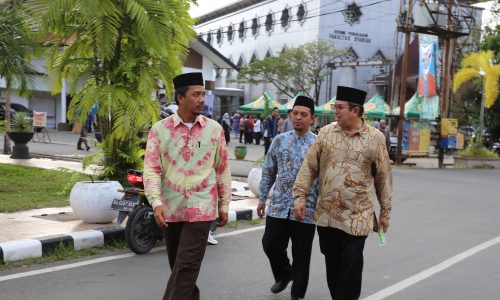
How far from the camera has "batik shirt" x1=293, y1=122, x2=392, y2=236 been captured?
14.2 feet

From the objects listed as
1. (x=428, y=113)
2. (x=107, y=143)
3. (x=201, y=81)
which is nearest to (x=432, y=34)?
(x=428, y=113)

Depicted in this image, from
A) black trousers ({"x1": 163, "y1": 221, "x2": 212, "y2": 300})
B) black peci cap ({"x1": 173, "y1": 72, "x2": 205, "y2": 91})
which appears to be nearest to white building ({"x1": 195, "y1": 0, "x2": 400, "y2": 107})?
black peci cap ({"x1": 173, "y1": 72, "x2": 205, "y2": 91})

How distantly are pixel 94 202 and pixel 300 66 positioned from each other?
1632 inches

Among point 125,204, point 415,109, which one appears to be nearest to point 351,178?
point 125,204

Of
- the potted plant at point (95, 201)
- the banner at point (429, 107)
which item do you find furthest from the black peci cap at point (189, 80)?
the banner at point (429, 107)

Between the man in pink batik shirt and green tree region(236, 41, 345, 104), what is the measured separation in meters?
43.1

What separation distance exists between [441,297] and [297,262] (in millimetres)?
1455

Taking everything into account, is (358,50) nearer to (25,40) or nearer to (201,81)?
(25,40)

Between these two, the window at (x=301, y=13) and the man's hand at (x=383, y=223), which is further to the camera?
the window at (x=301, y=13)

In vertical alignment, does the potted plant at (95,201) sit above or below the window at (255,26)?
below

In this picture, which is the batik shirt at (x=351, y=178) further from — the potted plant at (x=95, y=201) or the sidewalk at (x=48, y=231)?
the potted plant at (x=95, y=201)

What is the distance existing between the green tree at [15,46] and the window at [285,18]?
158ft

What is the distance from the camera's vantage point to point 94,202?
7.61 m

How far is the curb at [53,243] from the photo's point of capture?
Result: 6.21 m
